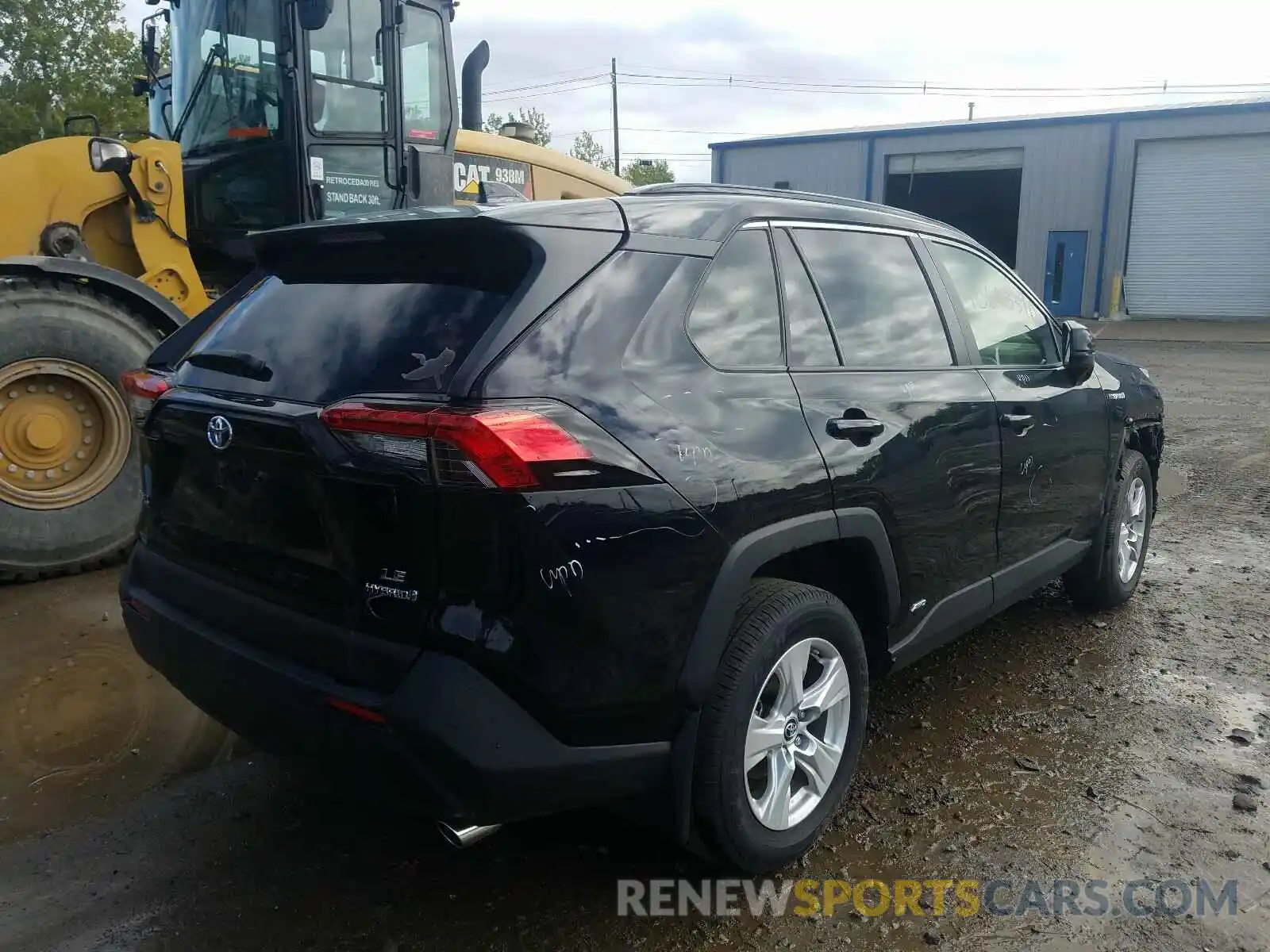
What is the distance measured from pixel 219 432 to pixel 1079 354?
3453mm

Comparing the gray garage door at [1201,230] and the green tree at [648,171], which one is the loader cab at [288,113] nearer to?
the gray garage door at [1201,230]

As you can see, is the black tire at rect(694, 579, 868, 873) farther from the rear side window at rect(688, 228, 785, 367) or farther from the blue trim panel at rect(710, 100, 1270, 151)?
the blue trim panel at rect(710, 100, 1270, 151)

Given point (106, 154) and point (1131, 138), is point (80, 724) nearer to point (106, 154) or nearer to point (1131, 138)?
point (106, 154)

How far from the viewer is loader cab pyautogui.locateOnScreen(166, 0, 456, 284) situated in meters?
5.70

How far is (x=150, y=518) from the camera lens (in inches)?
117

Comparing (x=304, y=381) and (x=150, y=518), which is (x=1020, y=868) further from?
(x=150, y=518)

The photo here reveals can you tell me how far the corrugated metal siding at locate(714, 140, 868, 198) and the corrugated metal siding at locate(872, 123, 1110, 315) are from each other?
2646mm

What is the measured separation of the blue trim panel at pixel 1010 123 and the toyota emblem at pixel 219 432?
1176 inches

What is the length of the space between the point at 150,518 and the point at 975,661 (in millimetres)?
3383

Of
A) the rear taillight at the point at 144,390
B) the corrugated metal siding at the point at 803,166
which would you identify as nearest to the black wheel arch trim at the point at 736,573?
the rear taillight at the point at 144,390

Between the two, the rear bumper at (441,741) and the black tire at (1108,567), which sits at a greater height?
the rear bumper at (441,741)

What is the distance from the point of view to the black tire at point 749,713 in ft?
8.21

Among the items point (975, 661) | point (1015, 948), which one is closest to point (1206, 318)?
point (975, 661)

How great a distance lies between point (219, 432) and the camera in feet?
8.45
